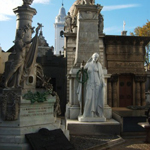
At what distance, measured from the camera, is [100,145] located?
6648mm

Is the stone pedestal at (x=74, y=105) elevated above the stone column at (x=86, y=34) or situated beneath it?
situated beneath

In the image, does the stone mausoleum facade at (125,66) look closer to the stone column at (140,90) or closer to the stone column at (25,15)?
the stone column at (140,90)

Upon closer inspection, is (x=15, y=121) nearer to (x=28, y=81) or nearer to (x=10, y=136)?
(x=10, y=136)

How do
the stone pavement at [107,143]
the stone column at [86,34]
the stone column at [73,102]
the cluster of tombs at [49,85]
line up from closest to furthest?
the cluster of tombs at [49,85]
the stone pavement at [107,143]
the stone column at [73,102]
the stone column at [86,34]

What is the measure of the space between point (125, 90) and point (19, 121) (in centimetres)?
1317

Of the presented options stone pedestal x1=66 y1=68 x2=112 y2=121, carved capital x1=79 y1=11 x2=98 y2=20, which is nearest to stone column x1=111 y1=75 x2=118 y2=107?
stone pedestal x1=66 y1=68 x2=112 y2=121

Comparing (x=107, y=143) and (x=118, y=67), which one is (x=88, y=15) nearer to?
(x=107, y=143)

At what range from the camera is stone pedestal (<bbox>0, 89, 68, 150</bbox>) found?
580 centimetres

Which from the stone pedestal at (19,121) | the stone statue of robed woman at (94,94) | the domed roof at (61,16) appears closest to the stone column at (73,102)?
the stone statue of robed woman at (94,94)

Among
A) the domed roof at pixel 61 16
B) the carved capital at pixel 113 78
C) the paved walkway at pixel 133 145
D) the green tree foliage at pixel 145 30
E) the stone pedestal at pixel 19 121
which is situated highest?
the domed roof at pixel 61 16

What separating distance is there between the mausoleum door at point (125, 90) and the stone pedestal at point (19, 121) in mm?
12085

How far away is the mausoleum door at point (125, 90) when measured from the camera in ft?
58.5

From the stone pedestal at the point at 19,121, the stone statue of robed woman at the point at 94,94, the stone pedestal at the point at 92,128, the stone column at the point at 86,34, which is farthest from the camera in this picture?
the stone column at the point at 86,34

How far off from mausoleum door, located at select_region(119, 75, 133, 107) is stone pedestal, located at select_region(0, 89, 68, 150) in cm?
1209
